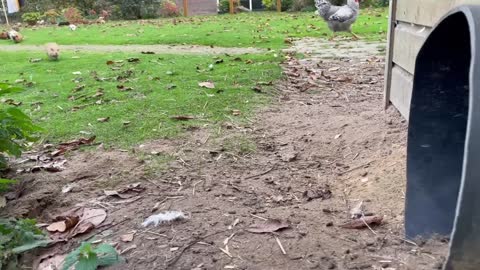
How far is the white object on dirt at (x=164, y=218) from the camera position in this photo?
191cm

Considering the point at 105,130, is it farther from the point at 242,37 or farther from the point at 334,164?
the point at 242,37

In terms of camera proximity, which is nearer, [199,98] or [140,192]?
[140,192]

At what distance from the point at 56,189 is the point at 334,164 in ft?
4.66

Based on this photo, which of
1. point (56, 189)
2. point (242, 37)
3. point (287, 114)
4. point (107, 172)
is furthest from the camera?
point (242, 37)

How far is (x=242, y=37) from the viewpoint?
28.1 feet

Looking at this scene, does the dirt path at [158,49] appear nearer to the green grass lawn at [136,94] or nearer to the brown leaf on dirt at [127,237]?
the green grass lawn at [136,94]

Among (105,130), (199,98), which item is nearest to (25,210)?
(105,130)

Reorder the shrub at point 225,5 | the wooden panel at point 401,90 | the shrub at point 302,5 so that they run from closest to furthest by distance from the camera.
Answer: the wooden panel at point 401,90 → the shrub at point 302,5 → the shrub at point 225,5

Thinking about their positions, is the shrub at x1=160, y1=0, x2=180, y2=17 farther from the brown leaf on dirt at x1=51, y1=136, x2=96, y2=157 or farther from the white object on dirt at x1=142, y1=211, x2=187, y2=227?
the white object on dirt at x1=142, y1=211, x2=187, y2=227

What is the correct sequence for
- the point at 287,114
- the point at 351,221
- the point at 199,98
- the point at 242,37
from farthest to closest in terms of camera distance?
the point at 242,37 → the point at 199,98 → the point at 287,114 → the point at 351,221

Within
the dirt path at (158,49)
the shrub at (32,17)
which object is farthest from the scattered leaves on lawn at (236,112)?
the shrub at (32,17)

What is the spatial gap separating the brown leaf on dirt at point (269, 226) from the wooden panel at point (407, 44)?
1.21 meters

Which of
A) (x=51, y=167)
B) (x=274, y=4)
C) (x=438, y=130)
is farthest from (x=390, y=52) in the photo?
(x=274, y=4)

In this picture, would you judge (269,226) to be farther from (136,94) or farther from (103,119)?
(136,94)
